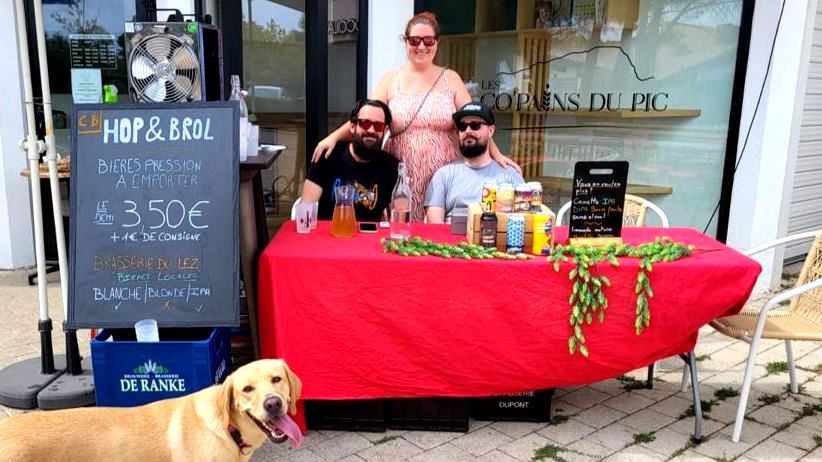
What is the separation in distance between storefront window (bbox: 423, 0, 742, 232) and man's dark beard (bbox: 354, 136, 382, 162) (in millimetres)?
2410

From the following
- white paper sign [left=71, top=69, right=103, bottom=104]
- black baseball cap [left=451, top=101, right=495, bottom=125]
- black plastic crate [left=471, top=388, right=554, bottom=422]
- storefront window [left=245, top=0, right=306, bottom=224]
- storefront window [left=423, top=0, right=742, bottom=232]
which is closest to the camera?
black plastic crate [left=471, top=388, right=554, bottom=422]

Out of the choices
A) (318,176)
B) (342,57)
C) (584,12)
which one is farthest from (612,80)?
(318,176)

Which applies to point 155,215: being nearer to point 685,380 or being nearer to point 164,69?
point 164,69

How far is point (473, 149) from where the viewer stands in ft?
12.1

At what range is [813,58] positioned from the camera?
19.3 ft

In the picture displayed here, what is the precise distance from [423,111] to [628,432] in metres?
2.04

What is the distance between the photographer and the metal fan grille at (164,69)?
119 inches

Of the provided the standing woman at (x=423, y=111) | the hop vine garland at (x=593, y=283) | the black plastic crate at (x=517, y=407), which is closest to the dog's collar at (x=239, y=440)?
the black plastic crate at (x=517, y=407)

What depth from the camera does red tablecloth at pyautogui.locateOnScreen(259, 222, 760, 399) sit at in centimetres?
289

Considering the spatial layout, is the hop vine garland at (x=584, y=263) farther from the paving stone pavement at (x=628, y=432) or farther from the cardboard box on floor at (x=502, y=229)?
the paving stone pavement at (x=628, y=432)

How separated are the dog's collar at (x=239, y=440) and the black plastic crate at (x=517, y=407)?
51.0 inches

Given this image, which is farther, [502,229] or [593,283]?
[502,229]

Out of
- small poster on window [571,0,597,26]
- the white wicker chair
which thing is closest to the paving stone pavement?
the white wicker chair

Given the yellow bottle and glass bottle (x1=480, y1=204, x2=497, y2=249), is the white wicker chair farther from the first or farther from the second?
glass bottle (x1=480, y1=204, x2=497, y2=249)
